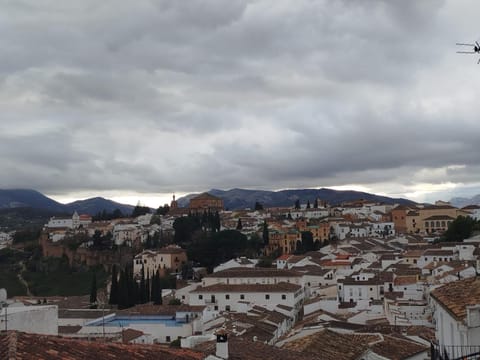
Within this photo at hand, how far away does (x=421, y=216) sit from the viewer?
284 ft

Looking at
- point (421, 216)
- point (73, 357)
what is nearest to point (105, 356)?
point (73, 357)

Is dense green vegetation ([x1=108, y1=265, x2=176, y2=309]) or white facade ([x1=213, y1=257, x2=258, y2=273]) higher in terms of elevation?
white facade ([x1=213, y1=257, x2=258, y2=273])

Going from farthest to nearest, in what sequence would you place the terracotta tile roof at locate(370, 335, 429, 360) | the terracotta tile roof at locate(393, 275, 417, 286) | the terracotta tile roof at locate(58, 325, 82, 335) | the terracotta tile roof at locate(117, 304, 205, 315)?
the terracotta tile roof at locate(393, 275, 417, 286) < the terracotta tile roof at locate(117, 304, 205, 315) < the terracotta tile roof at locate(58, 325, 82, 335) < the terracotta tile roof at locate(370, 335, 429, 360)

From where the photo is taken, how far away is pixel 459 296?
10.2 meters

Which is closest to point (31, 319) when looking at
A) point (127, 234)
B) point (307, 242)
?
point (307, 242)

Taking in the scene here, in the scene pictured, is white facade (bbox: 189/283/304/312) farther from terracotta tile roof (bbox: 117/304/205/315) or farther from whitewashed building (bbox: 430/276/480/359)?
whitewashed building (bbox: 430/276/480/359)

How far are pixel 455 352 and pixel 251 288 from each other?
3436 cm

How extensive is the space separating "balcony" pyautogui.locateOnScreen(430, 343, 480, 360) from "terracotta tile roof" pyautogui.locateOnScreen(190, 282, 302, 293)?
31.5 m

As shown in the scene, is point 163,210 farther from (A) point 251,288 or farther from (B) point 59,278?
(A) point 251,288

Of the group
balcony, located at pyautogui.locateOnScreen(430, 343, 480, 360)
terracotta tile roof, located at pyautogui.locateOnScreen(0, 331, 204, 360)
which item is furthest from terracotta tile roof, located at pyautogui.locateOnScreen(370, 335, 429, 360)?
terracotta tile roof, located at pyautogui.locateOnScreen(0, 331, 204, 360)

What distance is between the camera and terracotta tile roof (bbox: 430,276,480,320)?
9336mm

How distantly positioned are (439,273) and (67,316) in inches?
927

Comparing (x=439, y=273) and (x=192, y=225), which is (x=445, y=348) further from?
(x=192, y=225)

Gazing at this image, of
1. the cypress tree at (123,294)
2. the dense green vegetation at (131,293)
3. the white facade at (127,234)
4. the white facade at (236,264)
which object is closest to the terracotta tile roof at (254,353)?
the dense green vegetation at (131,293)
